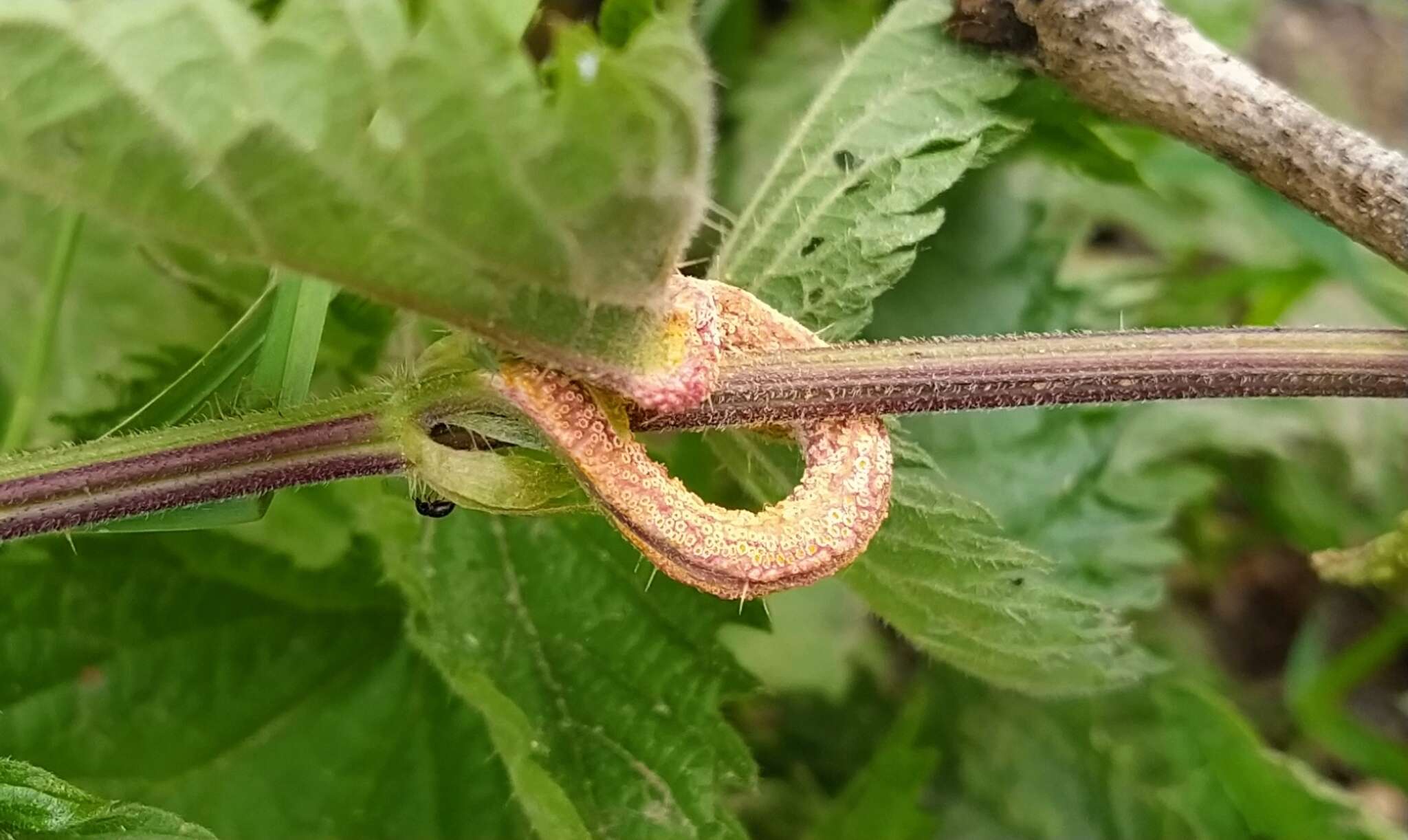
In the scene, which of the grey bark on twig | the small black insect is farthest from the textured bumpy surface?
the grey bark on twig

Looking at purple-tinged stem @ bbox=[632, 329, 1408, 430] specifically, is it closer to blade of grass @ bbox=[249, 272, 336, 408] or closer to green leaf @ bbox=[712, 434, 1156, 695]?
green leaf @ bbox=[712, 434, 1156, 695]

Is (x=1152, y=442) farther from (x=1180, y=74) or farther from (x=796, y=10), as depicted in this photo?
(x=796, y=10)

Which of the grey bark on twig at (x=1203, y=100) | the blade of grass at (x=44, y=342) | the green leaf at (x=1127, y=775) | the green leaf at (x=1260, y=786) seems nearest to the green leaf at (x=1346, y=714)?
the green leaf at (x=1127, y=775)

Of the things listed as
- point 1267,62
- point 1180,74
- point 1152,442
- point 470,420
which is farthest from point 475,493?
point 1267,62

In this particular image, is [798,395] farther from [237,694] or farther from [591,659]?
[237,694]

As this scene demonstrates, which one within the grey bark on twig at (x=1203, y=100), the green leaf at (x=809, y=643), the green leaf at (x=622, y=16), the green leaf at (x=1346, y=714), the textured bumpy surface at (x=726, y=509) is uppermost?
the grey bark on twig at (x=1203, y=100)

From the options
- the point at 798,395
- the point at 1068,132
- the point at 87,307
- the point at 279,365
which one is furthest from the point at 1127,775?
the point at 87,307

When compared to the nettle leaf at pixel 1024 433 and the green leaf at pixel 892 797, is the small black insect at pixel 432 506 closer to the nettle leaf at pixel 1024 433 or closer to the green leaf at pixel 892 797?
the nettle leaf at pixel 1024 433
